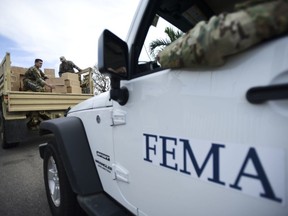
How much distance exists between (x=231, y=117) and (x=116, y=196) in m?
1.23

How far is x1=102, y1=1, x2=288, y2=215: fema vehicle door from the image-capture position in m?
0.88

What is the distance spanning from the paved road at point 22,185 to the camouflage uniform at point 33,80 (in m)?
1.79

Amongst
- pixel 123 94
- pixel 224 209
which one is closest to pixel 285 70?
pixel 224 209

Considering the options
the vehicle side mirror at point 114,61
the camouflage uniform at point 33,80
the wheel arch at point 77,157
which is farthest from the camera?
the camouflage uniform at point 33,80

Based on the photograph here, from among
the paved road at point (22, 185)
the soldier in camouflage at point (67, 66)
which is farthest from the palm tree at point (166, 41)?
the soldier in camouflage at point (67, 66)

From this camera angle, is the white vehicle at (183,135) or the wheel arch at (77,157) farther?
the wheel arch at (77,157)

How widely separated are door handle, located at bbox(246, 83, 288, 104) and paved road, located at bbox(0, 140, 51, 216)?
9.42 ft

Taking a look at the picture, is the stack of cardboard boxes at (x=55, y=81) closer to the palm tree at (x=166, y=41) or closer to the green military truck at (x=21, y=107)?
the green military truck at (x=21, y=107)

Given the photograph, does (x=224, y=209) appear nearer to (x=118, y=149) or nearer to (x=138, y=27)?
(x=118, y=149)

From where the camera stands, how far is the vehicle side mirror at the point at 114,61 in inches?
54.2

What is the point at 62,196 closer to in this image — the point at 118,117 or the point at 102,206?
the point at 102,206

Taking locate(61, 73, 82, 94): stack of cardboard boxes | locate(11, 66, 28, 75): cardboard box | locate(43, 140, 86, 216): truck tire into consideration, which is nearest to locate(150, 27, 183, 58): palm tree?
locate(43, 140, 86, 216): truck tire

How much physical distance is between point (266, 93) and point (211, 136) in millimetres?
300

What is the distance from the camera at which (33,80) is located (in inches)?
284
